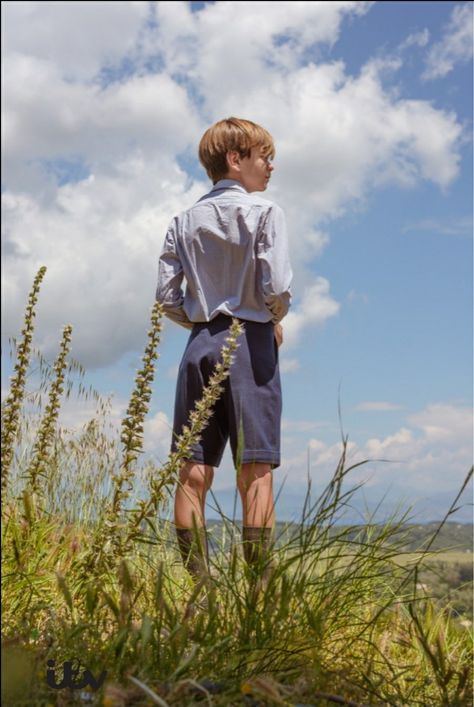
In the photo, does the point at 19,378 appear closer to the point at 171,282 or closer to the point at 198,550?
the point at 198,550

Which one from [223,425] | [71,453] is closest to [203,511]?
[223,425]

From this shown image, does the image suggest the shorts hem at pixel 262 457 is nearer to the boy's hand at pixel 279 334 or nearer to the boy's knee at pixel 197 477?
the boy's knee at pixel 197 477

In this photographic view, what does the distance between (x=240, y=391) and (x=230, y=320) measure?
366mm

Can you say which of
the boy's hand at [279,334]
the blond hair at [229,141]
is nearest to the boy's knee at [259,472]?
the boy's hand at [279,334]

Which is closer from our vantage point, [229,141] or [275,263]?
[275,263]

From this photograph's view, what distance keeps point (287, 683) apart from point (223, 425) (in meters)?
2.00

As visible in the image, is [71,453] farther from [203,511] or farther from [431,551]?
[431,551]

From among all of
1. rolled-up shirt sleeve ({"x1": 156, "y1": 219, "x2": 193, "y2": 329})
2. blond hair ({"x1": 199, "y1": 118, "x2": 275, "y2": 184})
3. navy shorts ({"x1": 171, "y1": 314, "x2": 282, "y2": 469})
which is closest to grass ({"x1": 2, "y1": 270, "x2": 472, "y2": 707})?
navy shorts ({"x1": 171, "y1": 314, "x2": 282, "y2": 469})

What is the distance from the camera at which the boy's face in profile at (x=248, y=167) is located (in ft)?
13.8

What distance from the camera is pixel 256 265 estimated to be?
391cm

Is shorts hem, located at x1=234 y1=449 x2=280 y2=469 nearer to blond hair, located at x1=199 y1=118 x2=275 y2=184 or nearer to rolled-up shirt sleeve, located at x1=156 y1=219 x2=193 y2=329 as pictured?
rolled-up shirt sleeve, located at x1=156 y1=219 x2=193 y2=329

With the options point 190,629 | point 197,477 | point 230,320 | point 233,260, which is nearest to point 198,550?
point 190,629

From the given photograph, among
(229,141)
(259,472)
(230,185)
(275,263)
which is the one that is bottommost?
(259,472)

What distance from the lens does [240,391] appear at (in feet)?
12.5
